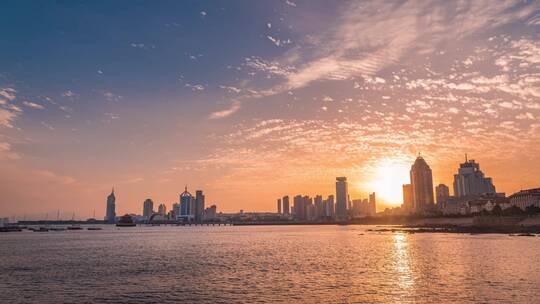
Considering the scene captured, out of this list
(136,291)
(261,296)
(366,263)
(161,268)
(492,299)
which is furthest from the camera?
(366,263)

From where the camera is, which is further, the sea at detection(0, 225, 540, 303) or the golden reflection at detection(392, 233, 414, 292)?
the golden reflection at detection(392, 233, 414, 292)

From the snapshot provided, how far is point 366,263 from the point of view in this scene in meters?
76.2

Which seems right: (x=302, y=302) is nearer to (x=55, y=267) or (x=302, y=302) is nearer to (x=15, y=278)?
(x=15, y=278)

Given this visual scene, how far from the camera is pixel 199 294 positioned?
154ft

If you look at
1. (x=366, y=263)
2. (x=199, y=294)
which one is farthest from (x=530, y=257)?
(x=199, y=294)

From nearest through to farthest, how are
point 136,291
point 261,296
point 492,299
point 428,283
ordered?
point 492,299 < point 261,296 < point 136,291 < point 428,283

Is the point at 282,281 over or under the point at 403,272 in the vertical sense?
over

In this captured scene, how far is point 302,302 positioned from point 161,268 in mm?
37921

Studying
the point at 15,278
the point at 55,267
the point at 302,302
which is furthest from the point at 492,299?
the point at 55,267

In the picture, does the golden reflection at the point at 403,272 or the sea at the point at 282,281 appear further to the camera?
the golden reflection at the point at 403,272

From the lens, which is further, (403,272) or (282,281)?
(403,272)

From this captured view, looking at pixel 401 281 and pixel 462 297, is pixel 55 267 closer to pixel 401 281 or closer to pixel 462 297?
pixel 401 281

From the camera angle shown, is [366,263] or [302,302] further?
[366,263]

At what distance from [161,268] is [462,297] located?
1965 inches
